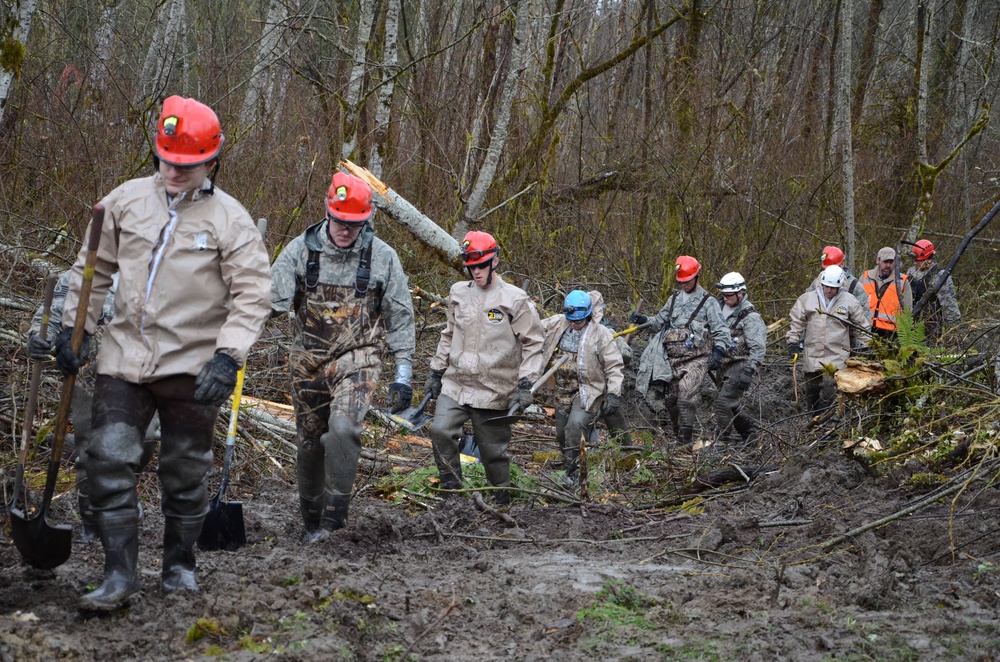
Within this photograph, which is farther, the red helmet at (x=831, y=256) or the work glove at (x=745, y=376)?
the red helmet at (x=831, y=256)

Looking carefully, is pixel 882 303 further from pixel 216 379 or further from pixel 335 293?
pixel 216 379

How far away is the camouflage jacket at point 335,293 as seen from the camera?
601 cm

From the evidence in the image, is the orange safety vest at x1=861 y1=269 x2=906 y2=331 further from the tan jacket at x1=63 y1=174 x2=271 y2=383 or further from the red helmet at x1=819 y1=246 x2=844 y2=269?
the tan jacket at x1=63 y1=174 x2=271 y2=383

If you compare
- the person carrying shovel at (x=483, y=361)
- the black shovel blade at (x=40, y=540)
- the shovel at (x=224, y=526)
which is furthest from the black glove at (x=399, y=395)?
the black shovel blade at (x=40, y=540)

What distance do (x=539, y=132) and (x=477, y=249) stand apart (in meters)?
7.45

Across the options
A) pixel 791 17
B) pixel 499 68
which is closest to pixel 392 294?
pixel 499 68

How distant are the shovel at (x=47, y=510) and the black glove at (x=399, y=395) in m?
2.14

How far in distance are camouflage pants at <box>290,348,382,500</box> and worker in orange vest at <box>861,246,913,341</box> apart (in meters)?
8.10

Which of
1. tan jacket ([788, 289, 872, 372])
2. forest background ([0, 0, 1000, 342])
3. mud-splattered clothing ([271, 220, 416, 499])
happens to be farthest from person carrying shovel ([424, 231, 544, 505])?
tan jacket ([788, 289, 872, 372])

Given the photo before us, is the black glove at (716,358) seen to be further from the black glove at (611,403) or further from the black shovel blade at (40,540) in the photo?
the black shovel blade at (40,540)

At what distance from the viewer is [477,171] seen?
1453 centimetres

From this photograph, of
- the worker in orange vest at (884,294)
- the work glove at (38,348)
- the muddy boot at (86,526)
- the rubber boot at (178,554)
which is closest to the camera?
the work glove at (38,348)

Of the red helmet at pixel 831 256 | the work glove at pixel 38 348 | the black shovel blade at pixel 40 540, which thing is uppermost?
the red helmet at pixel 831 256

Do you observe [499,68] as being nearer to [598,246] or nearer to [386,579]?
[598,246]
